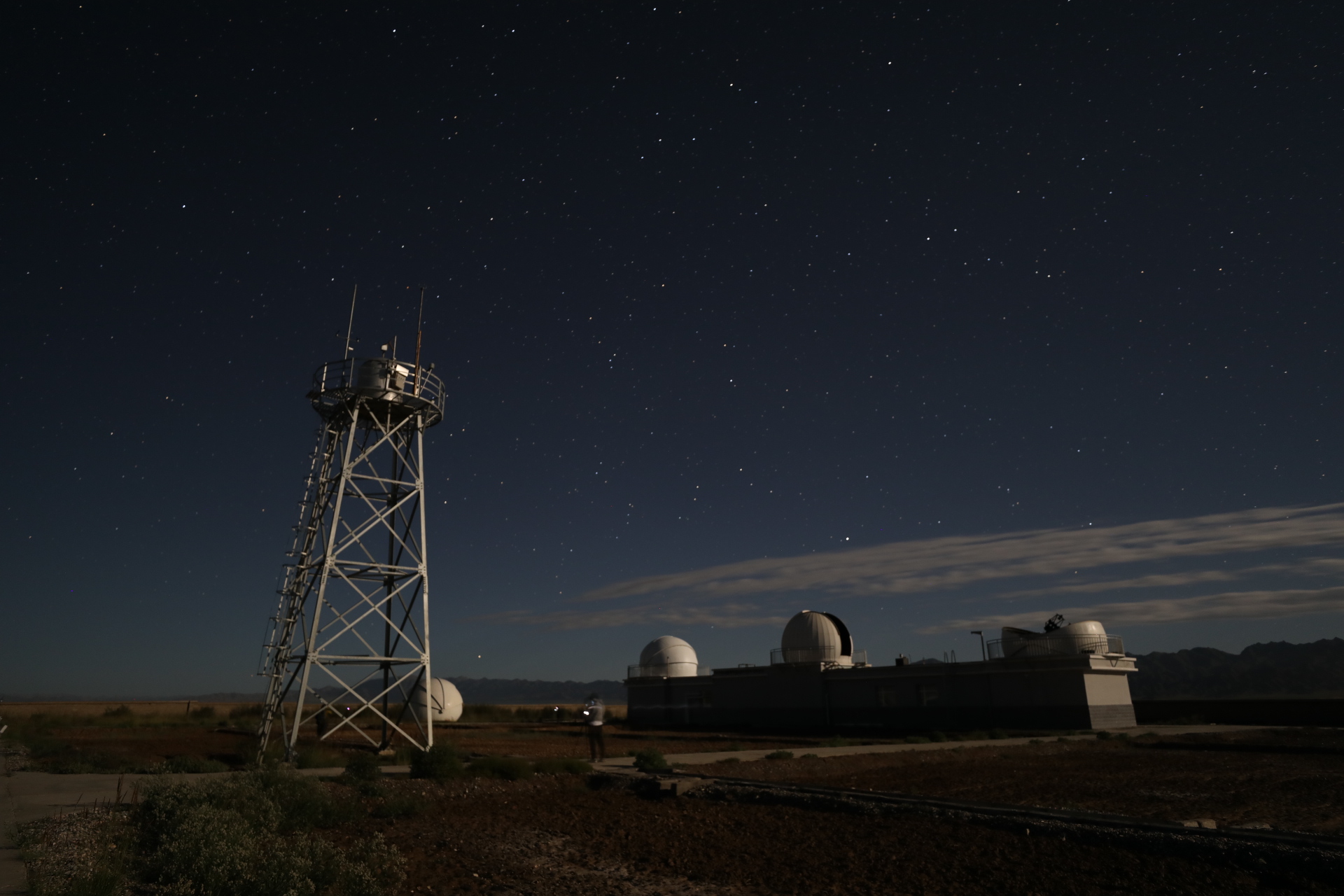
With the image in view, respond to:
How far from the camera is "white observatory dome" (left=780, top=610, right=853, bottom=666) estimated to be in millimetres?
40125

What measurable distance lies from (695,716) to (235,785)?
117 feet

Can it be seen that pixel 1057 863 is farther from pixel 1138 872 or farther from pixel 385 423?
pixel 385 423

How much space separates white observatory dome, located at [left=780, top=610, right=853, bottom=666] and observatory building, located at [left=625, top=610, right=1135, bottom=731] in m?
0.05

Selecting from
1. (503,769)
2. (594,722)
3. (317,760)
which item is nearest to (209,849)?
(503,769)

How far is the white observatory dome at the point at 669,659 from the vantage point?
48731 mm

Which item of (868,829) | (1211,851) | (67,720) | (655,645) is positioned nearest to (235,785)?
(868,829)

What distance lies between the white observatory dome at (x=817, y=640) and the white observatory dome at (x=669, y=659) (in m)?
9.16

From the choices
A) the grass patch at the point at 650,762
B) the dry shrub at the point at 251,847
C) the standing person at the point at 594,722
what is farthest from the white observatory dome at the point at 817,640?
the dry shrub at the point at 251,847

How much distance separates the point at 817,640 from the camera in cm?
4047

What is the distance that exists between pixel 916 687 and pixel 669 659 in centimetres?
1786

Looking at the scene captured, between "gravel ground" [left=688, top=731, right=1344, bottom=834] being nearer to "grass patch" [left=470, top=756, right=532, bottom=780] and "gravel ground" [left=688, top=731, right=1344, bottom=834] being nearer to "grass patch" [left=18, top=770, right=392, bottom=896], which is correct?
"grass patch" [left=470, top=756, right=532, bottom=780]

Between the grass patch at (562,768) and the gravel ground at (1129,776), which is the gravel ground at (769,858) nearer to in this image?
the gravel ground at (1129,776)

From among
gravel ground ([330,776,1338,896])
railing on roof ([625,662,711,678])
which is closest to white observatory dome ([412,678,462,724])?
railing on roof ([625,662,711,678])

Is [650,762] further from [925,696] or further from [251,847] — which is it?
[925,696]
